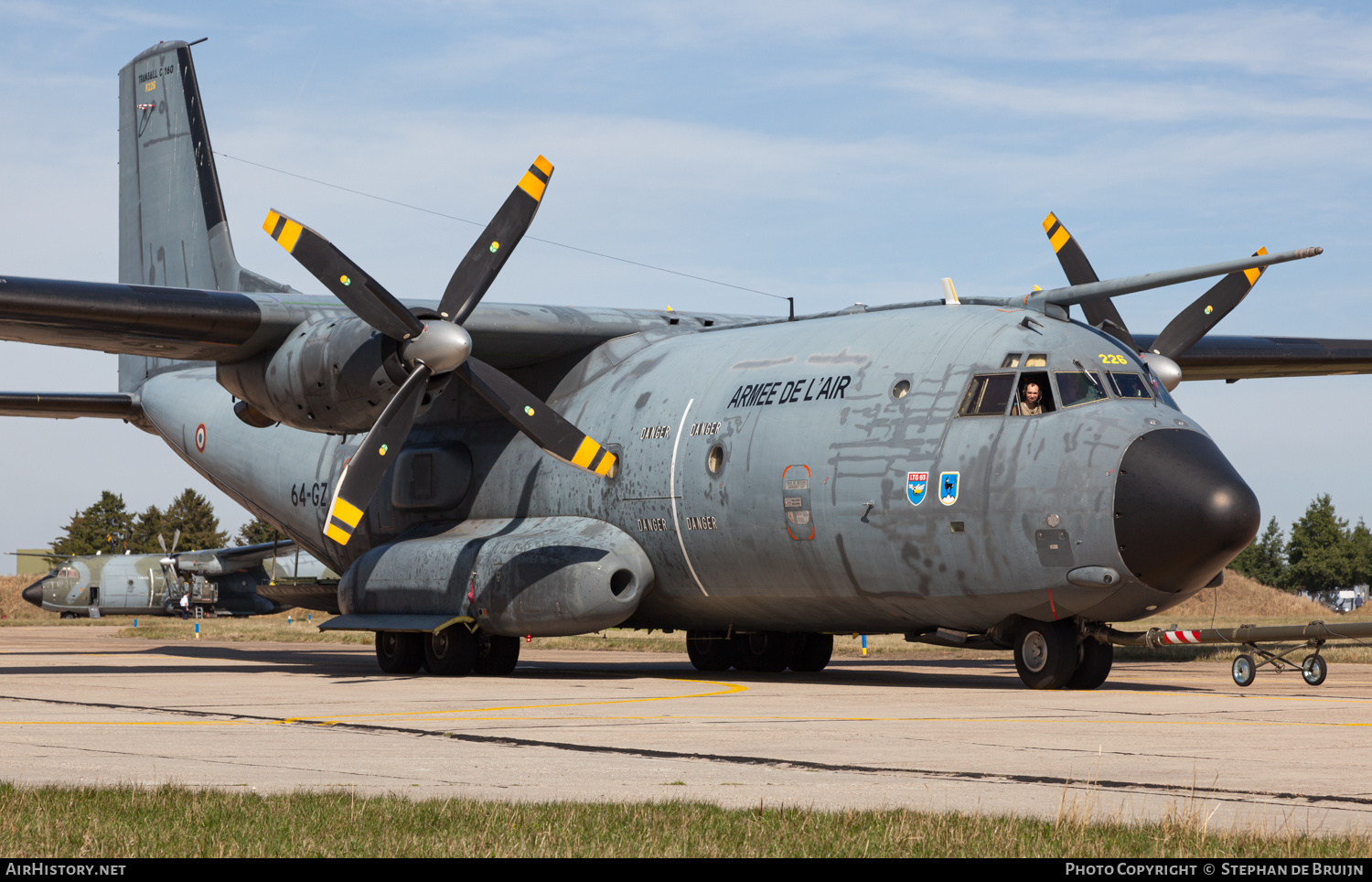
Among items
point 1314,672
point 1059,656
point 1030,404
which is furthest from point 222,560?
point 1314,672

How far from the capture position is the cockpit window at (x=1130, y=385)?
1527 cm

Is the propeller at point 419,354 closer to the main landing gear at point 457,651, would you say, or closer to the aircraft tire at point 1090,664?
the main landing gear at point 457,651

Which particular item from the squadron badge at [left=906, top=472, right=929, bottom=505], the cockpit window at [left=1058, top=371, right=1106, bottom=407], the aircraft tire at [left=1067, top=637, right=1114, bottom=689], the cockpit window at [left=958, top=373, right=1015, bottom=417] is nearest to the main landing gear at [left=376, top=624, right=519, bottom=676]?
the squadron badge at [left=906, top=472, right=929, bottom=505]

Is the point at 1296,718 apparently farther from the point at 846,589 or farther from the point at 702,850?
the point at 702,850

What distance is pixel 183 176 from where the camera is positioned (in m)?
26.7

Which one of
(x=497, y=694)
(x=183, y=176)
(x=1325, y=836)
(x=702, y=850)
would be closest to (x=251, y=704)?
(x=497, y=694)

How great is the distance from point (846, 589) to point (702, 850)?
1038 cm

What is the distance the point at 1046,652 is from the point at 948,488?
212 centimetres

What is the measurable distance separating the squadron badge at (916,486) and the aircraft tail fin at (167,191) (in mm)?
13501

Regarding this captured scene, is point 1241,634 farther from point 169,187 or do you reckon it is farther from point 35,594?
point 35,594

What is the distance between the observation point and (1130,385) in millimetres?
15367

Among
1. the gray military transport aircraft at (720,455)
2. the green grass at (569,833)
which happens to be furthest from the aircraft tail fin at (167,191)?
the green grass at (569,833)

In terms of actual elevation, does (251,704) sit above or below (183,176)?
below

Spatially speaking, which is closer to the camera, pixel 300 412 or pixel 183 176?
pixel 300 412
